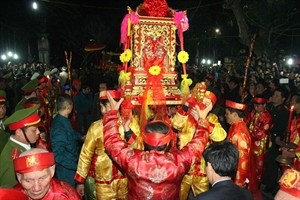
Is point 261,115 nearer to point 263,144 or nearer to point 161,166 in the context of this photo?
point 263,144

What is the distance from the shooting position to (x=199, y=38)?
33312 mm

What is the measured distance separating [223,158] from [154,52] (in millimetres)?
2388

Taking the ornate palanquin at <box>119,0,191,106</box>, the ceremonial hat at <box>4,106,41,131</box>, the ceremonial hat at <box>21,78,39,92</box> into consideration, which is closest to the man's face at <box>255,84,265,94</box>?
the ornate palanquin at <box>119,0,191,106</box>

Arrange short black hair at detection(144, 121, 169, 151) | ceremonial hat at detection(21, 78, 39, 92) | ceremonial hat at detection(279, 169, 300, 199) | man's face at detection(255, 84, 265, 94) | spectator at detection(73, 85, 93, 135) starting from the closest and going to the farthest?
ceremonial hat at detection(279, 169, 300, 199), short black hair at detection(144, 121, 169, 151), ceremonial hat at detection(21, 78, 39, 92), man's face at detection(255, 84, 265, 94), spectator at detection(73, 85, 93, 135)

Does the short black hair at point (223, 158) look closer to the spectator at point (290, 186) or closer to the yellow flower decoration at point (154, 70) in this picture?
the spectator at point (290, 186)

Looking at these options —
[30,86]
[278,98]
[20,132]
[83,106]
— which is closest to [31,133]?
[20,132]

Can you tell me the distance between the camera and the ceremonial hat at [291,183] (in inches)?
89.2

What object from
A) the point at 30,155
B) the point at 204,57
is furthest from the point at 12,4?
the point at 30,155

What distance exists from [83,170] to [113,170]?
367mm

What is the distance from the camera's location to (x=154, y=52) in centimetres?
481

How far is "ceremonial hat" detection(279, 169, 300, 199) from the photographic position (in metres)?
2.27

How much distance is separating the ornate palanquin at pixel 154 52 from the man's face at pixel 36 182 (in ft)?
7.11

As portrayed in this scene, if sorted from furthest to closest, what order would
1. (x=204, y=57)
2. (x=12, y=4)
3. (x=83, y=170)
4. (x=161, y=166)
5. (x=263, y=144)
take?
1. (x=204, y=57)
2. (x=12, y=4)
3. (x=263, y=144)
4. (x=83, y=170)
5. (x=161, y=166)

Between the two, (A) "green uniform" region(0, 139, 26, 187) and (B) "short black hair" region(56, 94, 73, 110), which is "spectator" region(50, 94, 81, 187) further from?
(A) "green uniform" region(0, 139, 26, 187)
